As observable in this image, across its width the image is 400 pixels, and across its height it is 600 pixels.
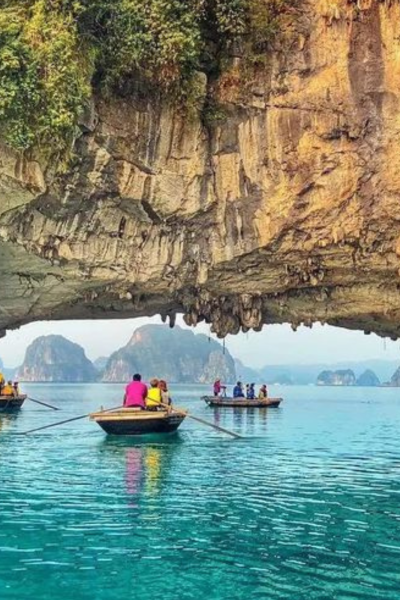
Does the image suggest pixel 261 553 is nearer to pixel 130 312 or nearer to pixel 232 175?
pixel 232 175

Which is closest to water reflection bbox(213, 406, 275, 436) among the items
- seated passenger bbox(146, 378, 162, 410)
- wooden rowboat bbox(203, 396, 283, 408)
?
wooden rowboat bbox(203, 396, 283, 408)

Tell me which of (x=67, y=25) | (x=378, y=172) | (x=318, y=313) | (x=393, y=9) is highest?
(x=393, y=9)

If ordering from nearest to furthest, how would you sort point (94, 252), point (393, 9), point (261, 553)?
point (261, 553), point (393, 9), point (94, 252)

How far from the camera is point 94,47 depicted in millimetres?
14055

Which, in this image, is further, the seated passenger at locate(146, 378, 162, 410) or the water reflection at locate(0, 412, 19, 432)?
the water reflection at locate(0, 412, 19, 432)

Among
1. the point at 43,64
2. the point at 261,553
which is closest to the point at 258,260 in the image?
the point at 43,64

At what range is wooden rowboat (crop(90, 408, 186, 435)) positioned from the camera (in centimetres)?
2052

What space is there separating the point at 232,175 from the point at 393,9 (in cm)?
492

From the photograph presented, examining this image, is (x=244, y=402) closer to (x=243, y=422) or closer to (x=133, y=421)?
(x=243, y=422)

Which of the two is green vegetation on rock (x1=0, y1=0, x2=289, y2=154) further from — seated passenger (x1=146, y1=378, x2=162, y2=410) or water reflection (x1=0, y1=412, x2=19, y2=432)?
water reflection (x1=0, y1=412, x2=19, y2=432)

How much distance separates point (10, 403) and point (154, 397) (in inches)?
672

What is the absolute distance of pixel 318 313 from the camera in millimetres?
20703

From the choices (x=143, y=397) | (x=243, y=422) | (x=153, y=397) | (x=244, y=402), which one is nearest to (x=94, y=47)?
(x=143, y=397)

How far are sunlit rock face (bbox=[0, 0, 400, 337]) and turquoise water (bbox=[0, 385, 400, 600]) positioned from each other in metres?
4.98
